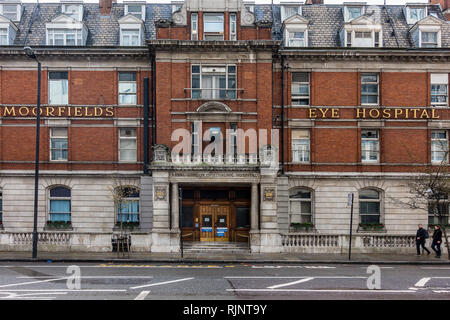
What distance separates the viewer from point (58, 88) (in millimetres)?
26219

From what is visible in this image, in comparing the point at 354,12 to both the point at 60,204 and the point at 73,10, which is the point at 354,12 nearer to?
the point at 73,10

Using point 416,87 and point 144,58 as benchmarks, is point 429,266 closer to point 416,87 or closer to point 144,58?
point 416,87

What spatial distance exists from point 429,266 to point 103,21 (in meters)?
26.0

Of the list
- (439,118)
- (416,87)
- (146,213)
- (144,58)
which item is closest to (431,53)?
(416,87)

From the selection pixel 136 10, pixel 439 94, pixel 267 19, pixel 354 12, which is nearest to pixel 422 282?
pixel 439 94

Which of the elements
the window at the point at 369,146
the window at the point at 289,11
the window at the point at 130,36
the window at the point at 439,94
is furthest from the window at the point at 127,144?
the window at the point at 439,94

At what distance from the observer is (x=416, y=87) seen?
1029 inches

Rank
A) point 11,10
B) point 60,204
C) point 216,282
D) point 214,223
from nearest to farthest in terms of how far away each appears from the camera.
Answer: point 216,282 → point 214,223 → point 60,204 → point 11,10

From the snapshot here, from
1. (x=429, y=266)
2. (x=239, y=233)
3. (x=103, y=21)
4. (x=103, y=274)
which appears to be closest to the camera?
(x=103, y=274)

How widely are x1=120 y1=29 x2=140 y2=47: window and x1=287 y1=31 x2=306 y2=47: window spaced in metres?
10.4

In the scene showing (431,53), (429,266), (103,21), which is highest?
(103,21)

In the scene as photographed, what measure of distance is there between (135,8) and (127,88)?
696 centimetres

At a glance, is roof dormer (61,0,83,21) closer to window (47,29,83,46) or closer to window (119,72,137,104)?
window (47,29,83,46)

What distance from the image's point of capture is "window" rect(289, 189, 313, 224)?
25.9 metres
